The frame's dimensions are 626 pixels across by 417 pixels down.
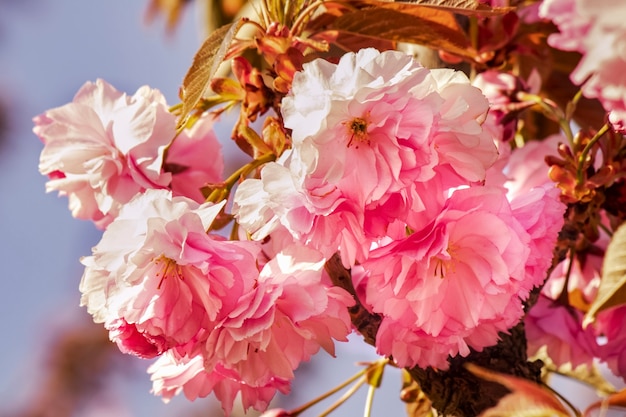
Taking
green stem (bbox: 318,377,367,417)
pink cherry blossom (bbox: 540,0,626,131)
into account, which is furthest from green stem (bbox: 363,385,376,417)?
pink cherry blossom (bbox: 540,0,626,131)

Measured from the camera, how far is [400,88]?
51 cm

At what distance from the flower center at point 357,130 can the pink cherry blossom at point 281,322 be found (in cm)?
9

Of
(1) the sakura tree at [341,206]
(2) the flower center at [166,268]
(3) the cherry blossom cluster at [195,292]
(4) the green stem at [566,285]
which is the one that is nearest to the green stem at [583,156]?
(1) the sakura tree at [341,206]

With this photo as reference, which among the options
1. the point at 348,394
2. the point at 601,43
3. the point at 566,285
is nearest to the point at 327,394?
the point at 348,394

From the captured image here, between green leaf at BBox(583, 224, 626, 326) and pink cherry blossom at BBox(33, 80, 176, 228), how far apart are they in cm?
35

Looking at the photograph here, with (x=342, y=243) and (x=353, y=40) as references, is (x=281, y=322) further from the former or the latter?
(x=353, y=40)

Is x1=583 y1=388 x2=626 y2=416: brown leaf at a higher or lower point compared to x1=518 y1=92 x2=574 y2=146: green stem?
higher

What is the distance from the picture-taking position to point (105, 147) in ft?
2.23

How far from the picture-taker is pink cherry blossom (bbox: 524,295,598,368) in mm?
814

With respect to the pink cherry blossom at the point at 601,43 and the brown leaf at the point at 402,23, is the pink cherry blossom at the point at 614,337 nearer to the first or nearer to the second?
the brown leaf at the point at 402,23

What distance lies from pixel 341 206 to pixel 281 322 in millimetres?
118

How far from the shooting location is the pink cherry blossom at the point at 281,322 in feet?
1.82

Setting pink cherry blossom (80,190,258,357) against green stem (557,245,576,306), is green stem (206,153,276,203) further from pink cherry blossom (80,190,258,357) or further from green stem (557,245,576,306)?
green stem (557,245,576,306)

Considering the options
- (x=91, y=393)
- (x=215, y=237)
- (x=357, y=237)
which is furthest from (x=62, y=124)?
(x=91, y=393)
